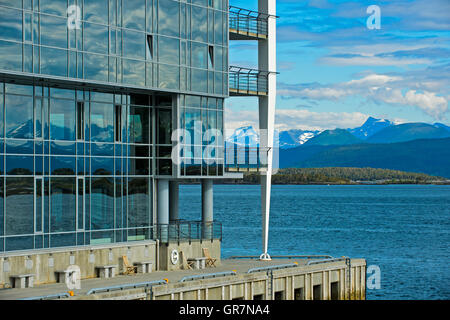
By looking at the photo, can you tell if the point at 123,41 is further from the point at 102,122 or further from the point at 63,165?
the point at 63,165

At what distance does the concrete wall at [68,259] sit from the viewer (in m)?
29.6

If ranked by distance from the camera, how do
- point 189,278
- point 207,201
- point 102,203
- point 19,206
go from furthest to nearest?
1. point 207,201
2. point 102,203
3. point 19,206
4. point 189,278

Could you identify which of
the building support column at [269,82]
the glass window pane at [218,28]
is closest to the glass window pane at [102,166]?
the glass window pane at [218,28]

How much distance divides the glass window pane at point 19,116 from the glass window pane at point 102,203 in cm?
409

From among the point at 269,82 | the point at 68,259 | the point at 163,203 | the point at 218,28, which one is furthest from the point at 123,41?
the point at 269,82

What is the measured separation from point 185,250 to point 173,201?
11.5ft

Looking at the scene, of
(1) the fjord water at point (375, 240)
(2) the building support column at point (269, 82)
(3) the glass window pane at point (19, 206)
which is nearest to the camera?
(3) the glass window pane at point (19, 206)

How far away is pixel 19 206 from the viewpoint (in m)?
30.5

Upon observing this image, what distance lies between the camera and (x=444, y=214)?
457 feet

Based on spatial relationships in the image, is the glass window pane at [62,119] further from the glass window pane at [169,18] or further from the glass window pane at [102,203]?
the glass window pane at [169,18]
